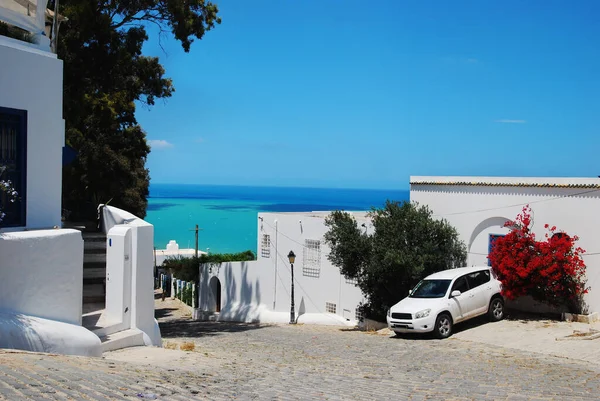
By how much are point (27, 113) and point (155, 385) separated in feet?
20.4

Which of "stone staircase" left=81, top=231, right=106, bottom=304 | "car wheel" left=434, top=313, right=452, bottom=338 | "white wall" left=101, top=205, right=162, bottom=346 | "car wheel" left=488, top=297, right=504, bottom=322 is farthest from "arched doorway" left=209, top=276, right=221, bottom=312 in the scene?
"white wall" left=101, top=205, right=162, bottom=346

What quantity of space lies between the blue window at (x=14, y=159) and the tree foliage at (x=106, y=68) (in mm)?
7229

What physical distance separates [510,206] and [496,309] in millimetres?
3491

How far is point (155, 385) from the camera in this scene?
7324 mm

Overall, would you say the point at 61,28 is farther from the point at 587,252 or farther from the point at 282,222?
the point at 587,252

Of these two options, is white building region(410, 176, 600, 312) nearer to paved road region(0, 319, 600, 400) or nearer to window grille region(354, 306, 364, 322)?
window grille region(354, 306, 364, 322)

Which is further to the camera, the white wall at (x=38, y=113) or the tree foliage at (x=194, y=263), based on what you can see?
the tree foliage at (x=194, y=263)

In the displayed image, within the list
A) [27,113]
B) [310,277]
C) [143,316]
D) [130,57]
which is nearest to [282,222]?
[310,277]

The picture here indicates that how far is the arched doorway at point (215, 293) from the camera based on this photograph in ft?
109

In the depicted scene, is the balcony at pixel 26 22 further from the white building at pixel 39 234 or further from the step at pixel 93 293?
the step at pixel 93 293

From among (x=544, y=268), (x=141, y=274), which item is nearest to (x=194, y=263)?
(x=544, y=268)

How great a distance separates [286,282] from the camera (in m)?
28.3

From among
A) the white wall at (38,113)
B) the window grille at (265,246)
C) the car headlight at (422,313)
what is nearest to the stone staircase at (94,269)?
the white wall at (38,113)

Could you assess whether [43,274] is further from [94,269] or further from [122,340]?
[94,269]
